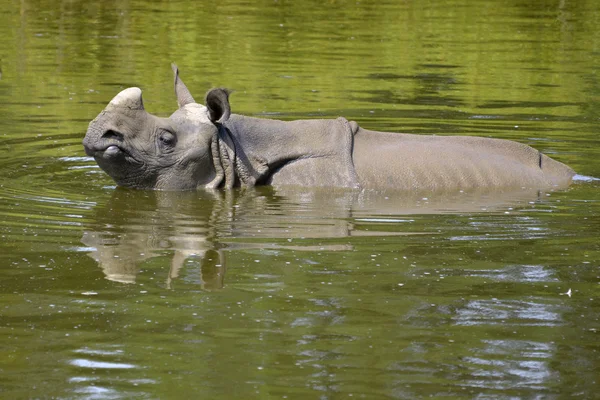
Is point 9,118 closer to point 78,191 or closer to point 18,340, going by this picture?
point 78,191

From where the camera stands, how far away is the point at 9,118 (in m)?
14.3

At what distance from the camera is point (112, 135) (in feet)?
33.4

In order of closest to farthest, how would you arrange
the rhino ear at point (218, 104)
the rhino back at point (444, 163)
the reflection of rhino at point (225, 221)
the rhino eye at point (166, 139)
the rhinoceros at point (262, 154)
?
1. the reflection of rhino at point (225, 221)
2. the rhino ear at point (218, 104)
3. the rhinoceros at point (262, 154)
4. the rhino eye at point (166, 139)
5. the rhino back at point (444, 163)

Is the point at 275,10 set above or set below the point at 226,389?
above

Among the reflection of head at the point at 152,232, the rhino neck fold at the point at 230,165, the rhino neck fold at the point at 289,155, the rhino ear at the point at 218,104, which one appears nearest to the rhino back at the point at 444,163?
the rhino neck fold at the point at 289,155

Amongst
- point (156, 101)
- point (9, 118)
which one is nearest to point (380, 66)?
point (156, 101)

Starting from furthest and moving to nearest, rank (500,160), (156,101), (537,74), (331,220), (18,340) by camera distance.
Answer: (537,74), (156,101), (500,160), (331,220), (18,340)

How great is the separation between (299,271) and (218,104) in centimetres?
277

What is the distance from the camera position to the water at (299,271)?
602 cm

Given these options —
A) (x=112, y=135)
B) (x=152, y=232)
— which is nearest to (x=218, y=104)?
(x=112, y=135)

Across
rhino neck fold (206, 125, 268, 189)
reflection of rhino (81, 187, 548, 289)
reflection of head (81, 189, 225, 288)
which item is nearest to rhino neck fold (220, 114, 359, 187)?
rhino neck fold (206, 125, 268, 189)

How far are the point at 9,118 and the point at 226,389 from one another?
924 centimetres

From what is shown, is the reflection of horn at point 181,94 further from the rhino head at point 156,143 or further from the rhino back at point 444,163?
the rhino back at point 444,163

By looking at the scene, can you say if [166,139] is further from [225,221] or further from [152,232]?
[152,232]
